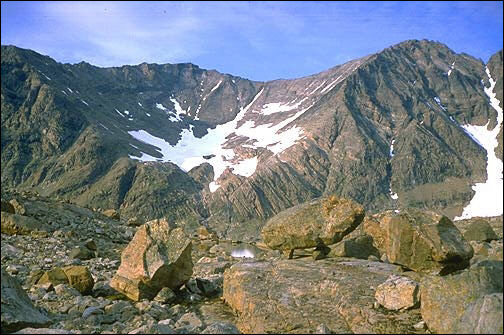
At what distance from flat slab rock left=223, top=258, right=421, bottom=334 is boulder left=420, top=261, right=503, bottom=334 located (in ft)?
2.24

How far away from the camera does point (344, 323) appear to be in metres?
11.1

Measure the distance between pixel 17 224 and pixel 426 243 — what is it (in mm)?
23449

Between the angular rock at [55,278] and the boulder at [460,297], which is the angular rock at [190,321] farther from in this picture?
the angular rock at [55,278]

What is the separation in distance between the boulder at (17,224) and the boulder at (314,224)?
15.7 meters

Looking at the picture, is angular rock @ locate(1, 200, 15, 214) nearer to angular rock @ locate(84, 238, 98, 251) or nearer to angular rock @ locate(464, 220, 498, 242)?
angular rock @ locate(84, 238, 98, 251)

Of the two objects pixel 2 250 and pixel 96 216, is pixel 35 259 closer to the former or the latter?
A: pixel 2 250

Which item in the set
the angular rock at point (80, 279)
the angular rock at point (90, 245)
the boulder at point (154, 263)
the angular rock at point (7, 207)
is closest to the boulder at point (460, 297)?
the boulder at point (154, 263)

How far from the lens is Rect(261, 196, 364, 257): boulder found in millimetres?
17641

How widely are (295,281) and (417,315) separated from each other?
3937mm

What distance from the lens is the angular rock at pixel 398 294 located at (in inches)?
449

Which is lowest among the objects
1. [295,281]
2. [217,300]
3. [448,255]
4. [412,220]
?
[217,300]

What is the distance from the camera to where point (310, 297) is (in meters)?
12.8

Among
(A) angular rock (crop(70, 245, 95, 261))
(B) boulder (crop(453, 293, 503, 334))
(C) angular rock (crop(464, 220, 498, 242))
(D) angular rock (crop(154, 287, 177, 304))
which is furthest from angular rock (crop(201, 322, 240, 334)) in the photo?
(C) angular rock (crop(464, 220, 498, 242))

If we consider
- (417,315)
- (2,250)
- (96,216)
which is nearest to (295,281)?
(417,315)
